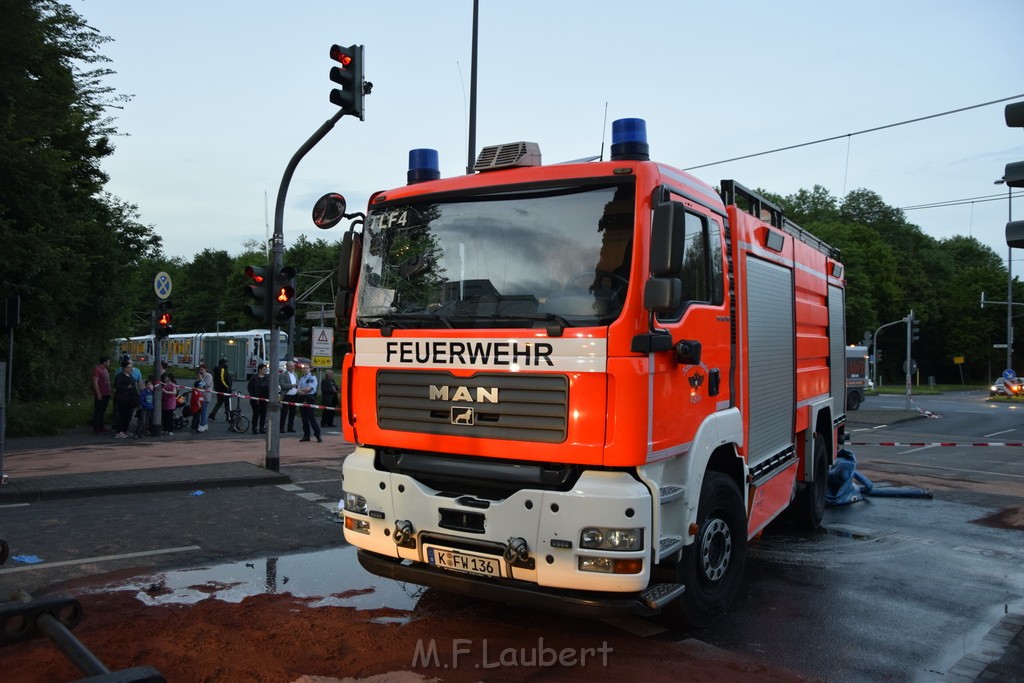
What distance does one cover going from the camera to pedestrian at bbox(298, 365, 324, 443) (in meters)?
17.5

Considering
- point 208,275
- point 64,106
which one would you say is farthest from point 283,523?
point 208,275

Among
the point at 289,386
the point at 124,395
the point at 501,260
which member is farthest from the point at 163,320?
the point at 501,260

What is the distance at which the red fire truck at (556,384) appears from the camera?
4430 mm

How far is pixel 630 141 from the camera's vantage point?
16.3 feet

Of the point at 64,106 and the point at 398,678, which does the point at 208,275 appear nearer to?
the point at 64,106

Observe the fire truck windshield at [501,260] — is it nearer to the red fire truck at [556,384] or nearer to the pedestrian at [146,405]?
the red fire truck at [556,384]

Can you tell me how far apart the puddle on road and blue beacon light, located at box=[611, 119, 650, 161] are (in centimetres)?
332

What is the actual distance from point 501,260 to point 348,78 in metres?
6.74

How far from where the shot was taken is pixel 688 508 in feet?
15.7

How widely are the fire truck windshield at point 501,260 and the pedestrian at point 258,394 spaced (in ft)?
45.2

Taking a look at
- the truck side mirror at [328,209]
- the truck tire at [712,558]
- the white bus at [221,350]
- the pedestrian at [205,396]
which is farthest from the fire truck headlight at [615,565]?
the white bus at [221,350]

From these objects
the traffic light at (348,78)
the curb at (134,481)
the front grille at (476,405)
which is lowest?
the curb at (134,481)

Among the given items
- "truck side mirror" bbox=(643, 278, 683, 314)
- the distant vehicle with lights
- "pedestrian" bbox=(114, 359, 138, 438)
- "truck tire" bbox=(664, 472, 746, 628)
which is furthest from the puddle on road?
the distant vehicle with lights

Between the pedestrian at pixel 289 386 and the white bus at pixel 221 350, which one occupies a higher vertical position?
the white bus at pixel 221 350
